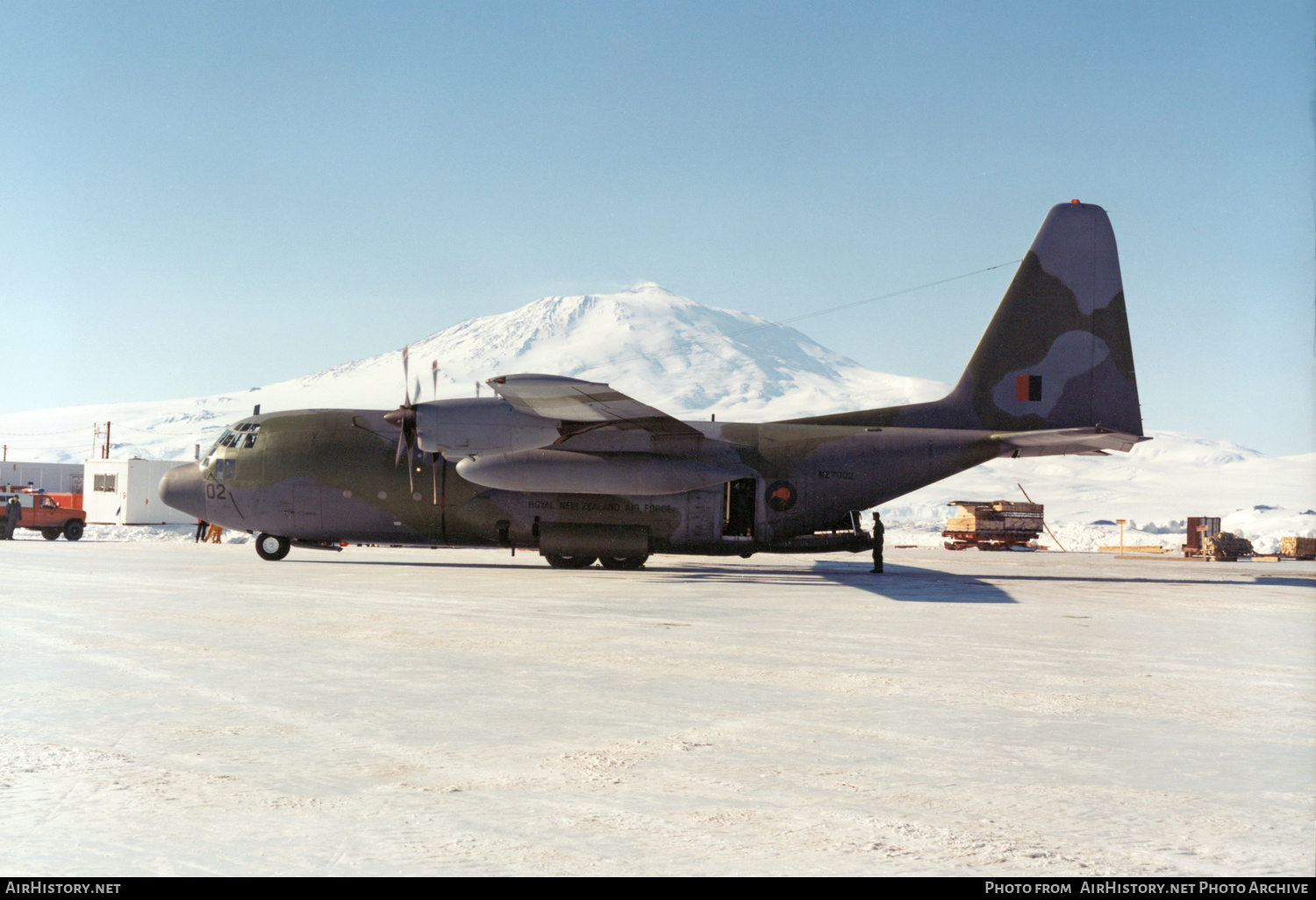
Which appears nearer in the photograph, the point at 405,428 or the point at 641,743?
the point at 641,743

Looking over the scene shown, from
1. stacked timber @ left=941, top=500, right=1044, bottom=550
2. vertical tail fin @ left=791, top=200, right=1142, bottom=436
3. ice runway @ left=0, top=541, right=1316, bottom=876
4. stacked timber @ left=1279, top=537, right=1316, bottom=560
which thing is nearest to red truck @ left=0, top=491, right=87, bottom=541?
ice runway @ left=0, top=541, right=1316, bottom=876

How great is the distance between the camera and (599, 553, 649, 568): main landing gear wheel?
24.3 meters

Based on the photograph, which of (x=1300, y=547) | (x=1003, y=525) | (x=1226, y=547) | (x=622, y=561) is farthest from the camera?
(x=1003, y=525)

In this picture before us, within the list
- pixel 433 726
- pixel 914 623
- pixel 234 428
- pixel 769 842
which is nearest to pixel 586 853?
pixel 769 842

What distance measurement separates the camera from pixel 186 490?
26.2m

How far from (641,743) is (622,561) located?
1956 cm

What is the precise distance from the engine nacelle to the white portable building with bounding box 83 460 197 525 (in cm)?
3986

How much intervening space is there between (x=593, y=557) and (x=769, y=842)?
2014 cm

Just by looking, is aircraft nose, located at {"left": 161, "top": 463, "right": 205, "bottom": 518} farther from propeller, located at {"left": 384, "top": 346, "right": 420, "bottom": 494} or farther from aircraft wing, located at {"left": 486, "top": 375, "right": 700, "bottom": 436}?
aircraft wing, located at {"left": 486, "top": 375, "right": 700, "bottom": 436}

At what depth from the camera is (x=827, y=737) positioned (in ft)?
21.5

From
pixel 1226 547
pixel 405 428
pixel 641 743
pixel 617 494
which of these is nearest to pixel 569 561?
pixel 617 494

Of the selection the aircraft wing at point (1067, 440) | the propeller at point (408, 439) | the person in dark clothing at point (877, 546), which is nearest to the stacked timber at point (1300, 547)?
the aircraft wing at point (1067, 440)

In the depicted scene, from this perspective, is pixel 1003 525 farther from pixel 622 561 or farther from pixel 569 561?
pixel 569 561

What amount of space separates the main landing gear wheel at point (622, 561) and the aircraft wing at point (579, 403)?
130 inches
